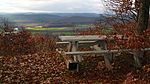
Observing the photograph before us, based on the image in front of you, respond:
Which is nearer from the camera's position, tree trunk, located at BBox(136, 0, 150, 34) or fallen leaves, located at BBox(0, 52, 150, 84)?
fallen leaves, located at BBox(0, 52, 150, 84)

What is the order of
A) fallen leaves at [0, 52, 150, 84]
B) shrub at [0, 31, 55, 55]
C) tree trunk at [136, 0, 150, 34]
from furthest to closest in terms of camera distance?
shrub at [0, 31, 55, 55], tree trunk at [136, 0, 150, 34], fallen leaves at [0, 52, 150, 84]

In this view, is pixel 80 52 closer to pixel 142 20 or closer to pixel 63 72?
pixel 63 72

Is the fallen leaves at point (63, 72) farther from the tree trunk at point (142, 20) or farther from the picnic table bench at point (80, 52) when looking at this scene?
the tree trunk at point (142, 20)

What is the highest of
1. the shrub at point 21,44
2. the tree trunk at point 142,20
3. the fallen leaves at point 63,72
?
the tree trunk at point 142,20

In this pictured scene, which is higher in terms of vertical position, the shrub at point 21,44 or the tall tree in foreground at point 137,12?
the tall tree in foreground at point 137,12

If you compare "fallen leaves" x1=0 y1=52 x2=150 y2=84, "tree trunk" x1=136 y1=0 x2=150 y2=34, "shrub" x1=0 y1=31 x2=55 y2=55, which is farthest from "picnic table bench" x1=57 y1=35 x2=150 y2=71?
"shrub" x1=0 y1=31 x2=55 y2=55

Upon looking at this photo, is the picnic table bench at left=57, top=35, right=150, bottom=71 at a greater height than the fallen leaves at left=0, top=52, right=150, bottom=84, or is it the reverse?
the picnic table bench at left=57, top=35, right=150, bottom=71

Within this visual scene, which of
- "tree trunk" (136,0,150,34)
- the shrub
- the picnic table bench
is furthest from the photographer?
the shrub

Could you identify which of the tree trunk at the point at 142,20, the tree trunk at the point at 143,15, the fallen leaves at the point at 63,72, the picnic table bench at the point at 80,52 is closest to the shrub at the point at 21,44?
the fallen leaves at the point at 63,72

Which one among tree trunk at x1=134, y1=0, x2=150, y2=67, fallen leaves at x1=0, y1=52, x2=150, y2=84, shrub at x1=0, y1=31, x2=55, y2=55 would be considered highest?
tree trunk at x1=134, y1=0, x2=150, y2=67

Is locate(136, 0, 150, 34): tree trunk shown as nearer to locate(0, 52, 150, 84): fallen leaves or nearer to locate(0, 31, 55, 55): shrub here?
locate(0, 52, 150, 84): fallen leaves

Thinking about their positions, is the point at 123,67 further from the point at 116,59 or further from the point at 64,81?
the point at 64,81

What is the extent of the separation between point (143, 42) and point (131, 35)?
1.35ft

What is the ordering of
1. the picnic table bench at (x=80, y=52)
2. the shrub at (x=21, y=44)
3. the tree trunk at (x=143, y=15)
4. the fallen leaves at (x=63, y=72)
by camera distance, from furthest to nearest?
the shrub at (x=21, y=44) < the picnic table bench at (x=80, y=52) < the tree trunk at (x=143, y=15) < the fallen leaves at (x=63, y=72)
